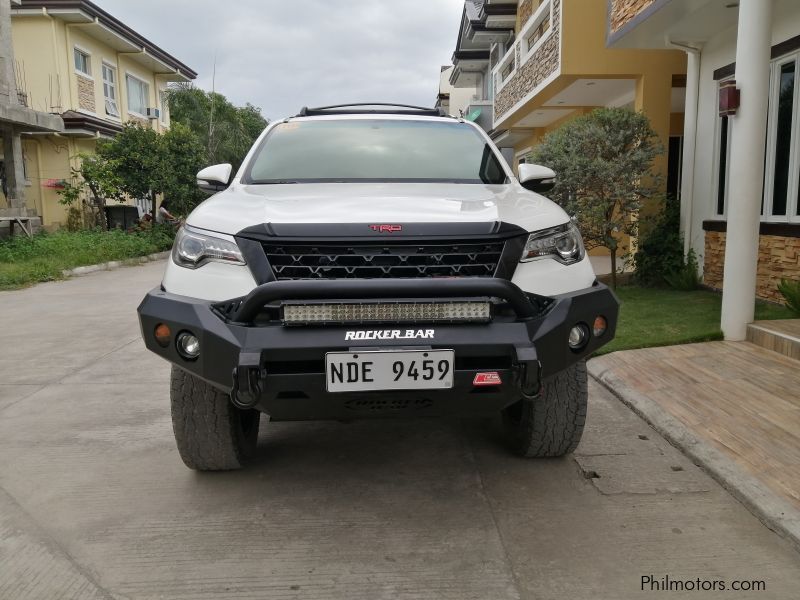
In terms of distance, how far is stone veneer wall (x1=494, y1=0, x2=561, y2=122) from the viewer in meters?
12.1

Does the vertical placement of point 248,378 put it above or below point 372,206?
below

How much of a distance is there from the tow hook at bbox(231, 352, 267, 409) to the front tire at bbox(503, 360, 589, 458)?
1363mm

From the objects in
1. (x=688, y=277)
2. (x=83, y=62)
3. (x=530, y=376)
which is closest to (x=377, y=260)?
(x=530, y=376)

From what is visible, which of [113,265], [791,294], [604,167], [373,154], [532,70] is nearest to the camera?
[373,154]

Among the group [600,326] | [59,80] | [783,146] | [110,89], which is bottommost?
[600,326]

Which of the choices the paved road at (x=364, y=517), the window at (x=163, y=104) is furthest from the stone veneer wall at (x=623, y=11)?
the window at (x=163, y=104)

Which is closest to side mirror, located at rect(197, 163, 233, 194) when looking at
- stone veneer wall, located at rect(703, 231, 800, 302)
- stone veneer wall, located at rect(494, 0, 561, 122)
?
stone veneer wall, located at rect(703, 231, 800, 302)

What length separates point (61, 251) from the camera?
581 inches

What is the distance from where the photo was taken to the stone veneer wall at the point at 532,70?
476 inches

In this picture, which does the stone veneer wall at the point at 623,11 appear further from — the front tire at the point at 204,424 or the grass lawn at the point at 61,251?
the grass lawn at the point at 61,251

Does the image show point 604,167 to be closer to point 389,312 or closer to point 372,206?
point 372,206

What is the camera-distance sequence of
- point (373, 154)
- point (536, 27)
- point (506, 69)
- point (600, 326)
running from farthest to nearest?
point (506, 69)
point (536, 27)
point (373, 154)
point (600, 326)

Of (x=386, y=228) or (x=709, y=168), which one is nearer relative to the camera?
(x=386, y=228)

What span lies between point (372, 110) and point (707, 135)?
19.6ft
